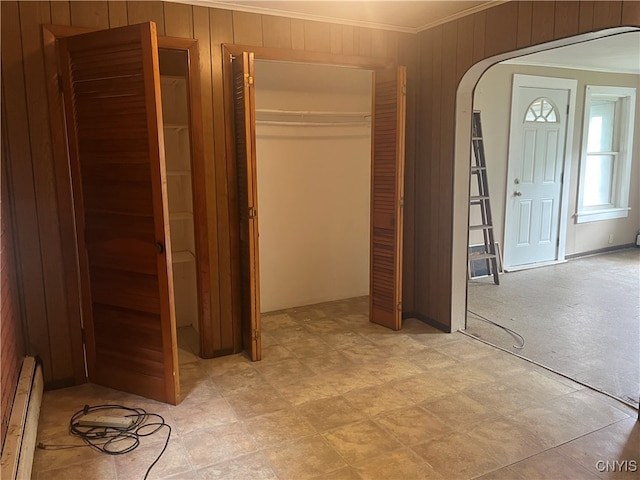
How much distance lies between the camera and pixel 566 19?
9.29 ft

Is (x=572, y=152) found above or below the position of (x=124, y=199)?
above

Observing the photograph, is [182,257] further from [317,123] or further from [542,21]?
[542,21]

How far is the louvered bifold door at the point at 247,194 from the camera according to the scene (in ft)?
10.4

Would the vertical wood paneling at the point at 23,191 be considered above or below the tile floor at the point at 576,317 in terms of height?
above

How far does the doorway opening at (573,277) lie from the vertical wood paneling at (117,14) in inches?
134

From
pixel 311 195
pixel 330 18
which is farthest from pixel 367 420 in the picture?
pixel 330 18

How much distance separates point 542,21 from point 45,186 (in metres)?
3.16

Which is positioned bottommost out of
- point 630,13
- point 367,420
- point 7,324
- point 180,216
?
point 367,420

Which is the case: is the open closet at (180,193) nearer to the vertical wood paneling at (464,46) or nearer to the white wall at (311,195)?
the white wall at (311,195)

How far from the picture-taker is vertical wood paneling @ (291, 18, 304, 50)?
11.5 feet

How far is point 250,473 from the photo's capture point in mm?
2258

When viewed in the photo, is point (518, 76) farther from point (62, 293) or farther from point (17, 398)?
point (17, 398)

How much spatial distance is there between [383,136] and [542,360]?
2.03 meters

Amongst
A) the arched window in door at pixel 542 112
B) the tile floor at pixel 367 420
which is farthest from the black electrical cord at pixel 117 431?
the arched window in door at pixel 542 112
